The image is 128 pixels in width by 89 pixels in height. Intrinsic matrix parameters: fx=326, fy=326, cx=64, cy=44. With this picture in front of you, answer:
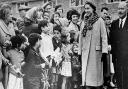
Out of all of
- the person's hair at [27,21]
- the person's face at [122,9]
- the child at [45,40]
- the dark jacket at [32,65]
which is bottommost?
the dark jacket at [32,65]

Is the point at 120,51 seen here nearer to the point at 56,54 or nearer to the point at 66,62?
the point at 66,62

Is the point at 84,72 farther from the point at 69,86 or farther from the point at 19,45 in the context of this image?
the point at 19,45

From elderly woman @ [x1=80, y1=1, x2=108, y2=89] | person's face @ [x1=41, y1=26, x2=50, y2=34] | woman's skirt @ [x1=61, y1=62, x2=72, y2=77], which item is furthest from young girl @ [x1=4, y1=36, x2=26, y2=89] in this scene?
elderly woman @ [x1=80, y1=1, x2=108, y2=89]

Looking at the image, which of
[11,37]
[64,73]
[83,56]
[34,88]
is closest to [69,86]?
[64,73]

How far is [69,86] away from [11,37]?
6.08 feet

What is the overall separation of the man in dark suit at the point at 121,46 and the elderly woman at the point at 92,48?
520mm

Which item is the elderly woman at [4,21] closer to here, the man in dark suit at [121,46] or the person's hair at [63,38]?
the person's hair at [63,38]

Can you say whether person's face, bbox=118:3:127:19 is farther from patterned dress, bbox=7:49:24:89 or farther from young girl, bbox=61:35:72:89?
patterned dress, bbox=7:49:24:89

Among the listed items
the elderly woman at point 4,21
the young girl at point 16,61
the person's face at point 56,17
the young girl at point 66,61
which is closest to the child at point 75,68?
the young girl at point 66,61

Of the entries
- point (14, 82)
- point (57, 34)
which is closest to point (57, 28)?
point (57, 34)

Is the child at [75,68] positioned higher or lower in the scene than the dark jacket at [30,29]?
lower

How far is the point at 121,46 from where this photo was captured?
23.2 ft

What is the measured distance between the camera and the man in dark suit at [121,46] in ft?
23.1

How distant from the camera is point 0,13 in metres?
6.41
